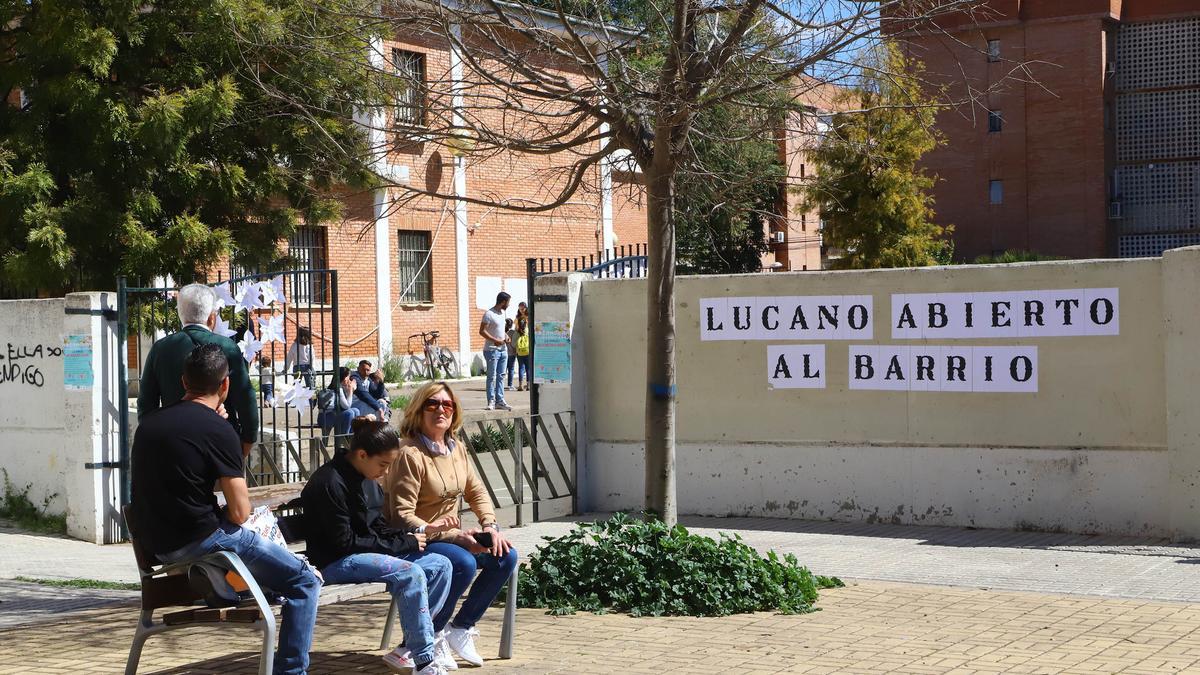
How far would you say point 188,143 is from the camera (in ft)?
52.1

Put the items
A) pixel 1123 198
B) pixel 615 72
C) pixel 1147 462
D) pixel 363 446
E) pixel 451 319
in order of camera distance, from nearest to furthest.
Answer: pixel 363 446
pixel 615 72
pixel 1147 462
pixel 451 319
pixel 1123 198

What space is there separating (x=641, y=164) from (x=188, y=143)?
8.71m

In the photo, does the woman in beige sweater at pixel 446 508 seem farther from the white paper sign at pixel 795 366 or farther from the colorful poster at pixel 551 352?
the colorful poster at pixel 551 352

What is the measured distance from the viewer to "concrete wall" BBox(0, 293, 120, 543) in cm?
1181

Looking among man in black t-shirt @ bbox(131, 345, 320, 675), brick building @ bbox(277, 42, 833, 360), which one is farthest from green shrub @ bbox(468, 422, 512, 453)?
brick building @ bbox(277, 42, 833, 360)

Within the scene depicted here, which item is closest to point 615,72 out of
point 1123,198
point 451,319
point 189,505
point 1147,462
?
point 189,505

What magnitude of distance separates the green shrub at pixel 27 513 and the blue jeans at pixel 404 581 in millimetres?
7001

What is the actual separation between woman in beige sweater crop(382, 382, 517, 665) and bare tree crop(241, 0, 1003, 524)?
2087mm

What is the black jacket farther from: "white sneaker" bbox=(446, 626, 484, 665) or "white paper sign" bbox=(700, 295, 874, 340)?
"white paper sign" bbox=(700, 295, 874, 340)

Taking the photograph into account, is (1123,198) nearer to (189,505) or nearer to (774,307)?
(774,307)

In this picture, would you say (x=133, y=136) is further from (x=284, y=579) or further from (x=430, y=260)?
(x=430, y=260)

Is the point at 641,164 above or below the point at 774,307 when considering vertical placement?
above

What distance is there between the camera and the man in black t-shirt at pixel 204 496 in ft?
18.3

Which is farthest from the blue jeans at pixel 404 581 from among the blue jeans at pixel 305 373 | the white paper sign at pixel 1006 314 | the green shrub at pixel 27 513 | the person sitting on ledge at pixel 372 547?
the green shrub at pixel 27 513
